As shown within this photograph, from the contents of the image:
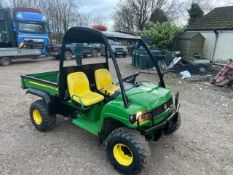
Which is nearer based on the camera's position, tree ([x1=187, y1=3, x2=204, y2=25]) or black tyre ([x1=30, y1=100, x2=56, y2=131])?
black tyre ([x1=30, y1=100, x2=56, y2=131])

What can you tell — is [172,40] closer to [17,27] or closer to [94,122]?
[17,27]

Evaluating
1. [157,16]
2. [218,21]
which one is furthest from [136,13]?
[218,21]

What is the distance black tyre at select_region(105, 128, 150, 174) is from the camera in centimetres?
277

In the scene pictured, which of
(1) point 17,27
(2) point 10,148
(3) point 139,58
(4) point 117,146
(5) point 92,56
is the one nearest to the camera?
(4) point 117,146

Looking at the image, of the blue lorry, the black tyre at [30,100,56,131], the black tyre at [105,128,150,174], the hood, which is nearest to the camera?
the black tyre at [105,128,150,174]

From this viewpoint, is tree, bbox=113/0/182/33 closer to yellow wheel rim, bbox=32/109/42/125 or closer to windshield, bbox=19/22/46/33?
windshield, bbox=19/22/46/33

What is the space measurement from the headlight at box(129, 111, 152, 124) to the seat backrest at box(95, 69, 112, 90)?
1.58 meters

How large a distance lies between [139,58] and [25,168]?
9.42 metres

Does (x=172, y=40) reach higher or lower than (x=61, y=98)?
higher

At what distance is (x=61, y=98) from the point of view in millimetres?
3834

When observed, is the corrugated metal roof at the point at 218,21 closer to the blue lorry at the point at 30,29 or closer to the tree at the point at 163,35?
the tree at the point at 163,35

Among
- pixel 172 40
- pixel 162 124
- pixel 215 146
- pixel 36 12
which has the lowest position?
pixel 215 146

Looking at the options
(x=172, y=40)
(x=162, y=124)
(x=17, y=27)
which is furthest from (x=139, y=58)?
(x=162, y=124)

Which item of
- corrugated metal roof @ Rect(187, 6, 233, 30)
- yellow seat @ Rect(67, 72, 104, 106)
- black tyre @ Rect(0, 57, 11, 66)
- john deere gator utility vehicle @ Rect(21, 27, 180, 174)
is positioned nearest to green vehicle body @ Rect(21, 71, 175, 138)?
john deere gator utility vehicle @ Rect(21, 27, 180, 174)
